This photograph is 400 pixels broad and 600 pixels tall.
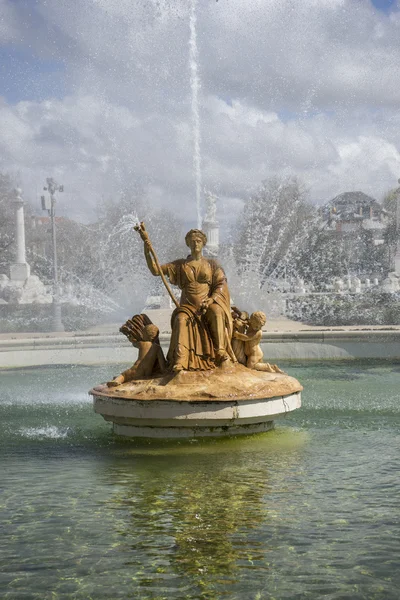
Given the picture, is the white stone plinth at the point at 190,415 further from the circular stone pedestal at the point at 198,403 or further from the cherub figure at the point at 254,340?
the cherub figure at the point at 254,340

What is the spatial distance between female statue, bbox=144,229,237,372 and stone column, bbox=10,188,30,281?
117 feet

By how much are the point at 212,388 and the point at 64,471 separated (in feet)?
5.09

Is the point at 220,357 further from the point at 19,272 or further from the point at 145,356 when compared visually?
the point at 19,272

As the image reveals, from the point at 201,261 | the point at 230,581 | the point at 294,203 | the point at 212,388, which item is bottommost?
the point at 230,581

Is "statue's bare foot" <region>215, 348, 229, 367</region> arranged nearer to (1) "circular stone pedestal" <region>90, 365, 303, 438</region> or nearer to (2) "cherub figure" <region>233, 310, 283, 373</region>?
(1) "circular stone pedestal" <region>90, 365, 303, 438</region>

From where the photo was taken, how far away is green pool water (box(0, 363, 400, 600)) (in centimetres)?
440

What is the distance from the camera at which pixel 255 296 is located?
2648 cm

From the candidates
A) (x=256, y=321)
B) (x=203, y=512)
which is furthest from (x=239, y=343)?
(x=203, y=512)

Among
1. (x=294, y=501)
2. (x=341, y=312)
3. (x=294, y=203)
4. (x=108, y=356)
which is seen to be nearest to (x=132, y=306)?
(x=341, y=312)

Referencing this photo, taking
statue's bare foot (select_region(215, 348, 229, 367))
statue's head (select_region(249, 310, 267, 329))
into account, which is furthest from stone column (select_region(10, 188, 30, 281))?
statue's bare foot (select_region(215, 348, 229, 367))

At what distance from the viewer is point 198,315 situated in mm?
8070

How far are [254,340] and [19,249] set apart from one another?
3682 centimetres

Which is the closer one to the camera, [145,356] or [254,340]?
[145,356]

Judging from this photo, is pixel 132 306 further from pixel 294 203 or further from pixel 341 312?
pixel 294 203
